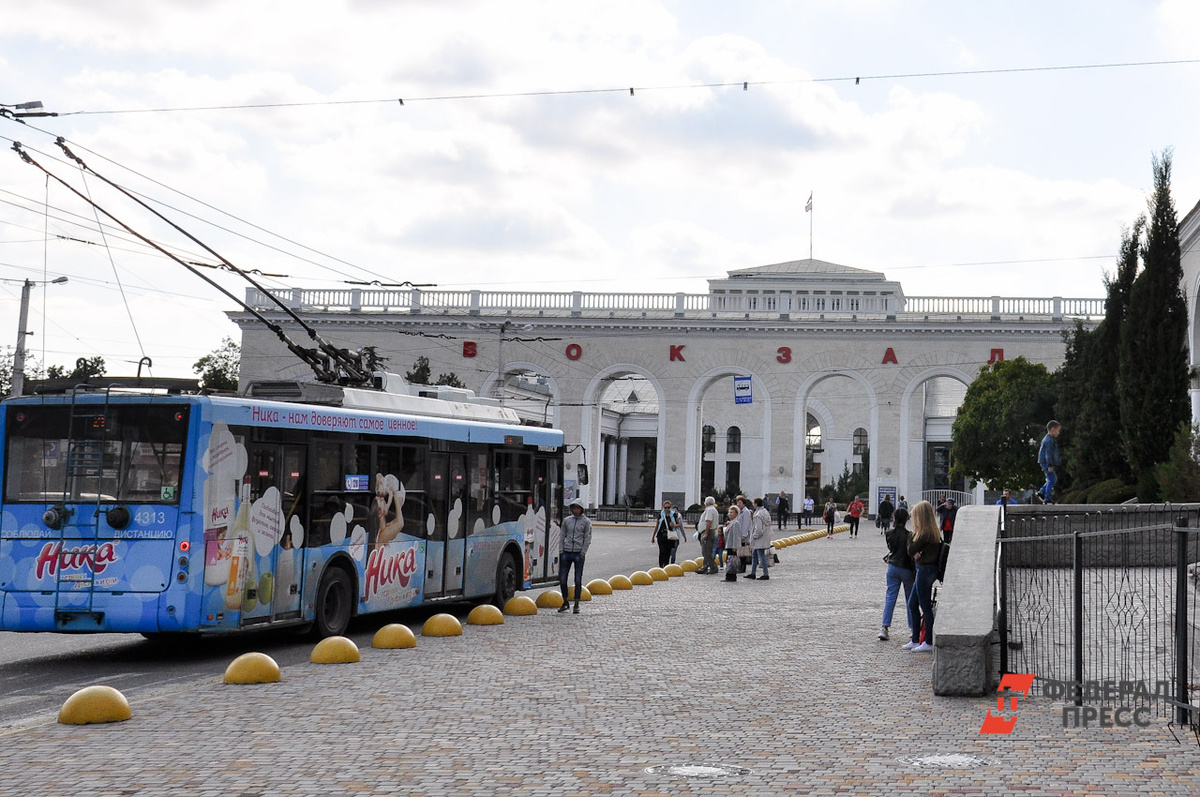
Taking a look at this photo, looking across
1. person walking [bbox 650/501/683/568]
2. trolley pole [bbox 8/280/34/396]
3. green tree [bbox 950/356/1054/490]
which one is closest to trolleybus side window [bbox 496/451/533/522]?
person walking [bbox 650/501/683/568]

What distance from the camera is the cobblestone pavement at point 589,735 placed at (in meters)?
7.41

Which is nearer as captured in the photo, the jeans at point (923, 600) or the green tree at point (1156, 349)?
the jeans at point (923, 600)

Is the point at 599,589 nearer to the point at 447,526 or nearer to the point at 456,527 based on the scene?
the point at 456,527

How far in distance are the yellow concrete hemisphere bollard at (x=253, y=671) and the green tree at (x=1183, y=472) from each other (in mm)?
18579

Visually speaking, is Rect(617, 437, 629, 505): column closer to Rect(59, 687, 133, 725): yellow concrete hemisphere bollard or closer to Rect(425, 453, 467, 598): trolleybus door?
Rect(425, 453, 467, 598): trolleybus door

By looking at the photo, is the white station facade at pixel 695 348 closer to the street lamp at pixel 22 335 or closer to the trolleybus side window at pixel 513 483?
the street lamp at pixel 22 335

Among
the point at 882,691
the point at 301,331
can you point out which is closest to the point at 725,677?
the point at 882,691

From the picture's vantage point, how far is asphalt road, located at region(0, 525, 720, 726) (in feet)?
36.6

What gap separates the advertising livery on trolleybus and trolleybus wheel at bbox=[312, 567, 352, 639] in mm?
19

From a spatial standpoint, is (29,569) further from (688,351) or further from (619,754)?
(688,351)

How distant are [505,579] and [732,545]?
7.55m

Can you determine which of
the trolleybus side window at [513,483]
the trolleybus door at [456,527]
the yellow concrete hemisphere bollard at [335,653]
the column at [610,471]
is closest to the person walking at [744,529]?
the trolleybus side window at [513,483]

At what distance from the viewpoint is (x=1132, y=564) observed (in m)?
12.0

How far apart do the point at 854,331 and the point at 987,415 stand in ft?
33.9
